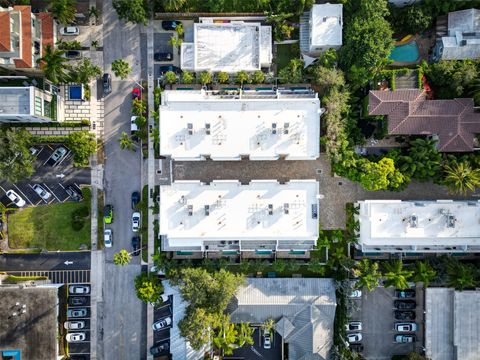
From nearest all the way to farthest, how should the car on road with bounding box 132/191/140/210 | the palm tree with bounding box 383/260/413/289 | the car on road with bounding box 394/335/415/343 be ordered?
the palm tree with bounding box 383/260/413/289 → the car on road with bounding box 394/335/415/343 → the car on road with bounding box 132/191/140/210

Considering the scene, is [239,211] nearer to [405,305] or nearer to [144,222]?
[144,222]

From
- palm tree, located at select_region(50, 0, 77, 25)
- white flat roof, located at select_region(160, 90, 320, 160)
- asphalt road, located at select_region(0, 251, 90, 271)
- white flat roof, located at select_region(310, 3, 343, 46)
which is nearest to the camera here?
white flat roof, located at select_region(160, 90, 320, 160)

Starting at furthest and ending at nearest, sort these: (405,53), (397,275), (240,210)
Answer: (405,53), (397,275), (240,210)

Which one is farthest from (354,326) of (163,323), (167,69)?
(167,69)

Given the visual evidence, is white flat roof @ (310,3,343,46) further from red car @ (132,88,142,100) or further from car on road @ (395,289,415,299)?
car on road @ (395,289,415,299)

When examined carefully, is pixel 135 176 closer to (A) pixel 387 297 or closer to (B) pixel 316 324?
(B) pixel 316 324

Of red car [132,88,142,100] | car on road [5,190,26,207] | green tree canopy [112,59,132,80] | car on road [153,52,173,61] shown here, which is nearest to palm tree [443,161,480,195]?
car on road [153,52,173,61]

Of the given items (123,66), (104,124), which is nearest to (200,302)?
(104,124)
